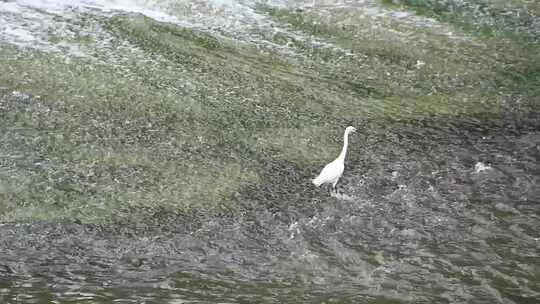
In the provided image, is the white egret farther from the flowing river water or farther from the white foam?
the white foam

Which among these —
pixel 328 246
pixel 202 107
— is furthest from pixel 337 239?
pixel 202 107

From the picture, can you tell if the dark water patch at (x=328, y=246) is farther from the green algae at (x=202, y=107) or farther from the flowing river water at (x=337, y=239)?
the green algae at (x=202, y=107)

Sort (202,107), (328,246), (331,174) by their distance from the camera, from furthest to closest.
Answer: (202,107)
(331,174)
(328,246)

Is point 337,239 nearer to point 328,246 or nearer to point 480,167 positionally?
point 328,246

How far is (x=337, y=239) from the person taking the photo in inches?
330

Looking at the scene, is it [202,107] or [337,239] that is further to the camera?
[202,107]

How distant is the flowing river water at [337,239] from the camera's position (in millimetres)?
7320

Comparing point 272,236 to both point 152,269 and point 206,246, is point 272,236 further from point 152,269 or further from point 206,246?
point 152,269

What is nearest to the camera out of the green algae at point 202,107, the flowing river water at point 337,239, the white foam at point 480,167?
the flowing river water at point 337,239

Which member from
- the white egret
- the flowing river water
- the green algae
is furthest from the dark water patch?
the green algae

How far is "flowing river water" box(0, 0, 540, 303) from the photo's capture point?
24.0ft

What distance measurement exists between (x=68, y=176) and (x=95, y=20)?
6.94 m

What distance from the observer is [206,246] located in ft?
27.0

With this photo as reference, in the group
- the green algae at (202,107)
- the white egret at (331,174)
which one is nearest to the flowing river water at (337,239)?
the white egret at (331,174)
